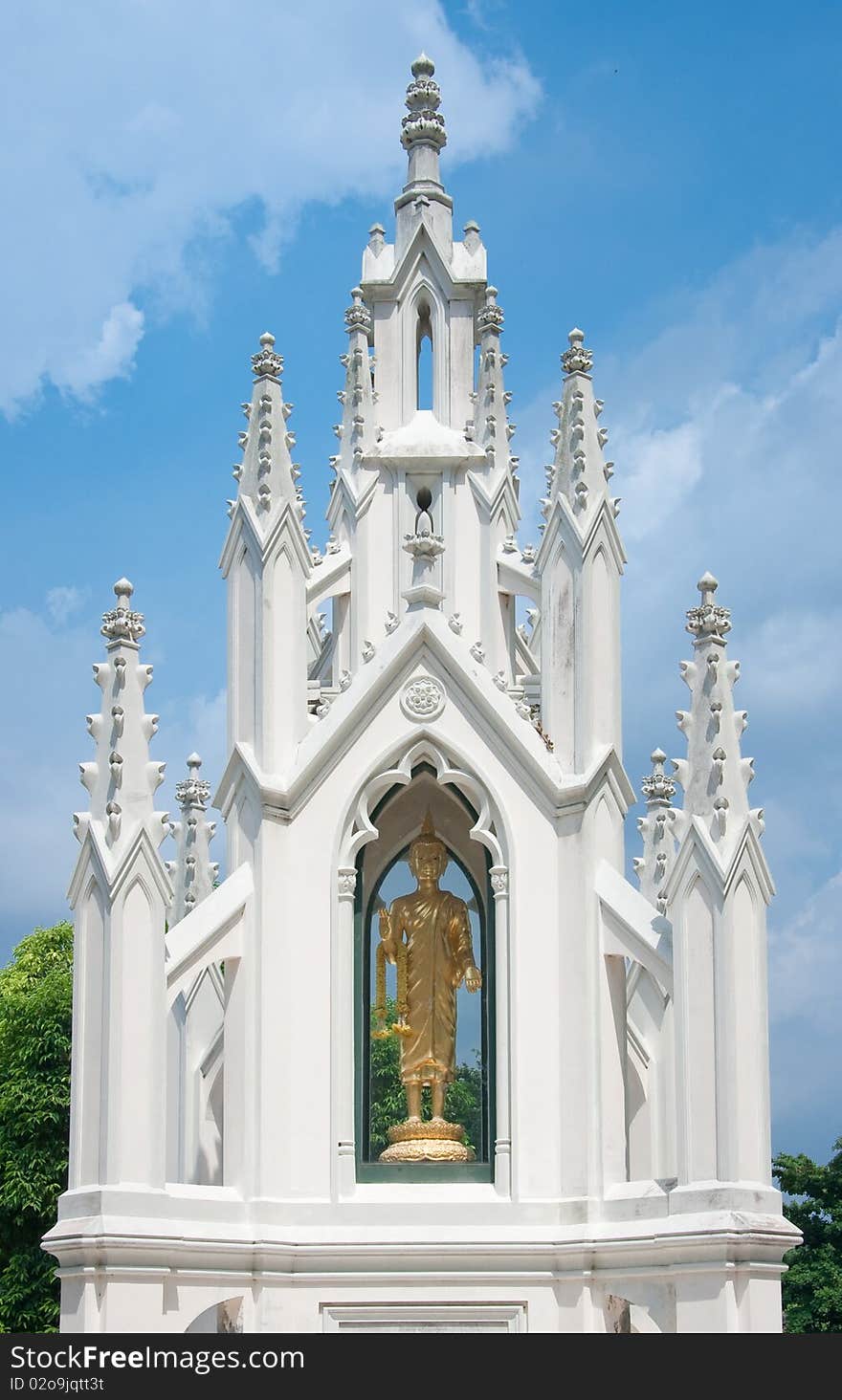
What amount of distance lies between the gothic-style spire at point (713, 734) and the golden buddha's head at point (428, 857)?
9.86 ft

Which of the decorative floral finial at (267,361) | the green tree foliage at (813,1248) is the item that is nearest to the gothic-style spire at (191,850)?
the decorative floral finial at (267,361)

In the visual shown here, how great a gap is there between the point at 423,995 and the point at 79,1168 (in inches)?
162

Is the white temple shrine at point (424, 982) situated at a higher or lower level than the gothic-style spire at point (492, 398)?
lower

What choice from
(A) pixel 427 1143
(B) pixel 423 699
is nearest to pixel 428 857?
(B) pixel 423 699

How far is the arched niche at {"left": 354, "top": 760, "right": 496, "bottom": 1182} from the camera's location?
893 inches

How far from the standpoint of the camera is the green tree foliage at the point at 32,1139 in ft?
131

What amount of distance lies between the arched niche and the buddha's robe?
0.36 feet

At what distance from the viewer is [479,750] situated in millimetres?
23047

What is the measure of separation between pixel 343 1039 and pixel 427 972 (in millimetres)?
1339

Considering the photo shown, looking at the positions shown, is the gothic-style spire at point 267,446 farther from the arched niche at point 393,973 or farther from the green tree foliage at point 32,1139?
the green tree foliage at point 32,1139

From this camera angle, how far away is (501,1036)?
22.5 metres

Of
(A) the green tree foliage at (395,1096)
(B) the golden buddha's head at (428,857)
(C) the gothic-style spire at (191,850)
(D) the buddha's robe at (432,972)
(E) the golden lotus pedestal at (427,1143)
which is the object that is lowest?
(E) the golden lotus pedestal at (427,1143)
